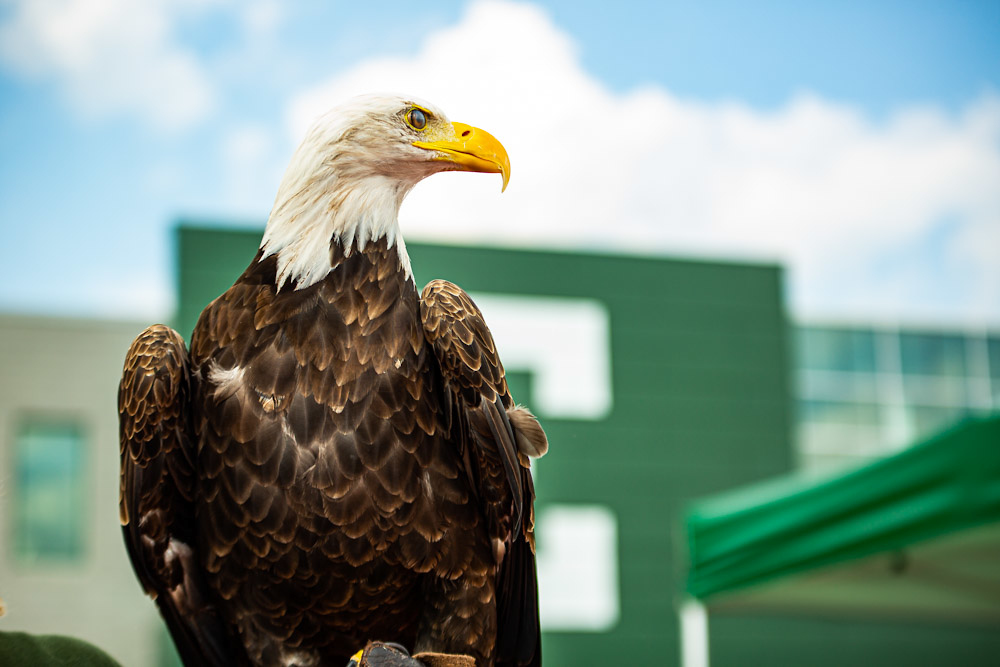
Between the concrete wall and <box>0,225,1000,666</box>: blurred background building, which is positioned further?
the concrete wall

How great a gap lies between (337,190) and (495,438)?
28.6 inches

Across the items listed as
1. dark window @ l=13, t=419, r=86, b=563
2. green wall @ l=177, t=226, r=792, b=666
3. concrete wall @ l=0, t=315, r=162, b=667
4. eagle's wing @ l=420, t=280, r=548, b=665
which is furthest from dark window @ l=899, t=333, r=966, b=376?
eagle's wing @ l=420, t=280, r=548, b=665

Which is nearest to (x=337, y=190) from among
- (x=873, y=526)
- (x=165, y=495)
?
(x=165, y=495)

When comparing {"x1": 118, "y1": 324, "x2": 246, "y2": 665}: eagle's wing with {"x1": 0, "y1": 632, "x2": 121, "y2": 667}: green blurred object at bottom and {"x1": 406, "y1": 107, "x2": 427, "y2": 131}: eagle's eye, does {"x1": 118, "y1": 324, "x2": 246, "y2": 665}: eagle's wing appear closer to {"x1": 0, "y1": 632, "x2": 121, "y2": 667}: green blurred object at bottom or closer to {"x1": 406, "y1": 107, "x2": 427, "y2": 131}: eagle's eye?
{"x1": 0, "y1": 632, "x2": 121, "y2": 667}: green blurred object at bottom

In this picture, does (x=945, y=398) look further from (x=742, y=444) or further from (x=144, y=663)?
(x=144, y=663)

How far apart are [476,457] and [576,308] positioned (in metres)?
12.5

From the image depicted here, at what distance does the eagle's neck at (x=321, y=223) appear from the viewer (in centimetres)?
266

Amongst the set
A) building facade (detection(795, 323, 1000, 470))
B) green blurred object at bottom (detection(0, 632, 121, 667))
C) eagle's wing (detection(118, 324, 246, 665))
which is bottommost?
green blurred object at bottom (detection(0, 632, 121, 667))

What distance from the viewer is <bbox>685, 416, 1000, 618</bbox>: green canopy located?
461cm

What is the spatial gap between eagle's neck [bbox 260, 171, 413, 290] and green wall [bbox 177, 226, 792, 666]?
11.2m

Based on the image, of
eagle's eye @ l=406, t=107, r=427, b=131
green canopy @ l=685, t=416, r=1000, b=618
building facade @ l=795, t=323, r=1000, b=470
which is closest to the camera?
eagle's eye @ l=406, t=107, r=427, b=131

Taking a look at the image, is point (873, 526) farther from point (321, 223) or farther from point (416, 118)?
point (321, 223)

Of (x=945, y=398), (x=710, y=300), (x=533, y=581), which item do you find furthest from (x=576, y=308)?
(x=533, y=581)

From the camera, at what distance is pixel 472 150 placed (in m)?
2.85
